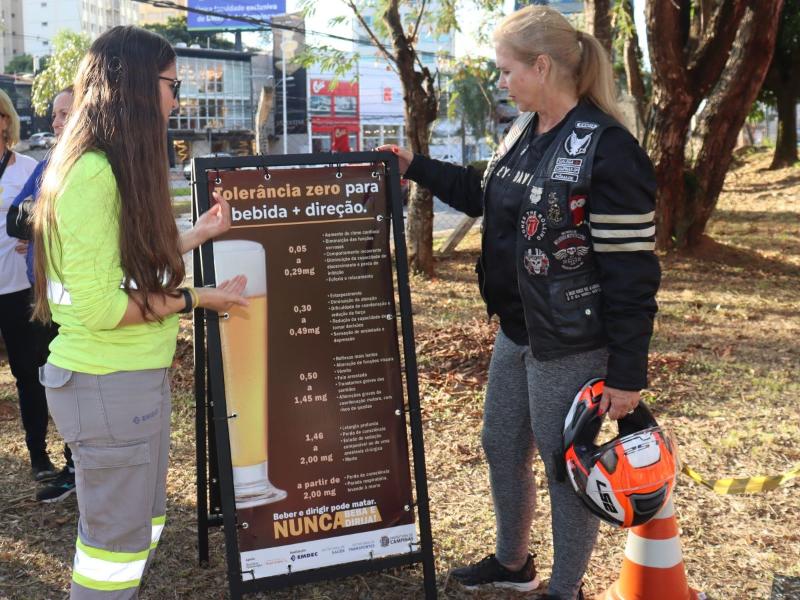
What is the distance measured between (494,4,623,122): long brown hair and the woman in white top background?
8.96ft

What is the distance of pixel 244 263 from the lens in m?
3.11

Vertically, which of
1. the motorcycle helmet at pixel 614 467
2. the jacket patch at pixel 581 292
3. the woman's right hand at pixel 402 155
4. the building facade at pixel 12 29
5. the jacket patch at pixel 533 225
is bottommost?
the motorcycle helmet at pixel 614 467

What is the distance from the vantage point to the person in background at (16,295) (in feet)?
14.4

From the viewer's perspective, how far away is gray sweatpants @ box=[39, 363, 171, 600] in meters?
2.55

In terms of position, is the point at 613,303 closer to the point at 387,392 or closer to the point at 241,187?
the point at 387,392

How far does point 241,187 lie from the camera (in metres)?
3.09

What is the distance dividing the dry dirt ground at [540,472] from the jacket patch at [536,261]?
4.73 feet

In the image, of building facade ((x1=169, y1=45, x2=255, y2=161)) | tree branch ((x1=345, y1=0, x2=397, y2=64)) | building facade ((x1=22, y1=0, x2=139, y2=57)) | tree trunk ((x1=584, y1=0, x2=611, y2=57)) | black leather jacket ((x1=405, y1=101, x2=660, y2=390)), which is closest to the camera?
black leather jacket ((x1=405, y1=101, x2=660, y2=390))

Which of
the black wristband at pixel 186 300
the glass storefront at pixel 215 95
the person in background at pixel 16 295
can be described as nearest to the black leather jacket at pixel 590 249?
the black wristband at pixel 186 300

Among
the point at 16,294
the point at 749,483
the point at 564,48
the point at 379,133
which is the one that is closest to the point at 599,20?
the point at 749,483

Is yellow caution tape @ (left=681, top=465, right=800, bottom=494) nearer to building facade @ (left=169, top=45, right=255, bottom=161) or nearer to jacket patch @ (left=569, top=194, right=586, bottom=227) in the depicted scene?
jacket patch @ (left=569, top=194, right=586, bottom=227)

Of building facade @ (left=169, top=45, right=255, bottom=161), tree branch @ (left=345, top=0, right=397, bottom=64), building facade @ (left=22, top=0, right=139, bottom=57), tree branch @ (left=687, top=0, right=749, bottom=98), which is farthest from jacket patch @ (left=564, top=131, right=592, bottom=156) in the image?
building facade @ (left=22, top=0, right=139, bottom=57)

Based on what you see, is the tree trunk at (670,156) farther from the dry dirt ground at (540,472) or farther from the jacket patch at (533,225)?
the jacket patch at (533,225)

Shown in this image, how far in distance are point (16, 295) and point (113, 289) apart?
2.33 metres
